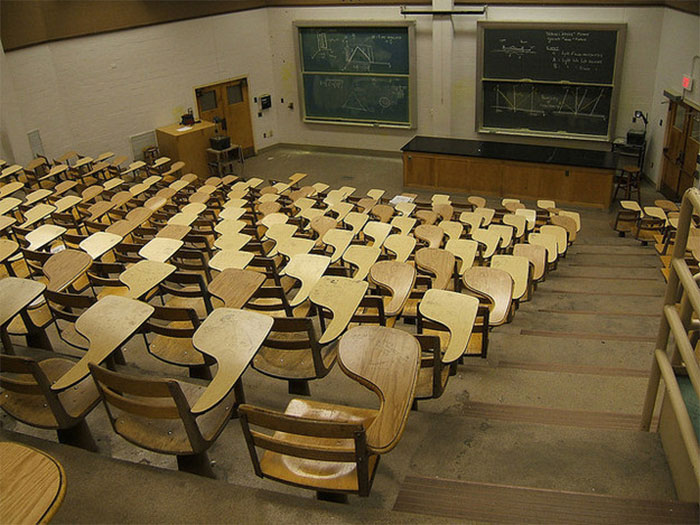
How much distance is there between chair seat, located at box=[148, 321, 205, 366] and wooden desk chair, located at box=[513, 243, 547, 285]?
129 inches

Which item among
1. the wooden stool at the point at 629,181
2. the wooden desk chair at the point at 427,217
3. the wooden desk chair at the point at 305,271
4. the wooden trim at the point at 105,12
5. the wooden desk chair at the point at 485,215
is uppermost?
the wooden trim at the point at 105,12

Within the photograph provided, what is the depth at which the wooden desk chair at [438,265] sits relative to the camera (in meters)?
4.64

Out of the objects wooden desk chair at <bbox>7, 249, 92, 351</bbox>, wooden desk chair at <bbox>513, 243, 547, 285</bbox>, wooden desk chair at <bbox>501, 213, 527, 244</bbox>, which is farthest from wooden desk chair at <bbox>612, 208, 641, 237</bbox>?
wooden desk chair at <bbox>7, 249, 92, 351</bbox>

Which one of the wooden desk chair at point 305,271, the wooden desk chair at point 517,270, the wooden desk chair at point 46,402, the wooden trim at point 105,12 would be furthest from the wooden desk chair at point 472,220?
the wooden desk chair at point 46,402

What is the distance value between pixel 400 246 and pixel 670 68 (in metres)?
6.65

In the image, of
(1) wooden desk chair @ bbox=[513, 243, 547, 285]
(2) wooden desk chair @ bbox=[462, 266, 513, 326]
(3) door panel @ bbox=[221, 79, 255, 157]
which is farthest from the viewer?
(3) door panel @ bbox=[221, 79, 255, 157]

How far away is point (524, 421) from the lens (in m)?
3.28

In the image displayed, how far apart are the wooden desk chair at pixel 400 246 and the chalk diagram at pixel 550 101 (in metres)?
6.60

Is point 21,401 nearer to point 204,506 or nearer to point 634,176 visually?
point 204,506

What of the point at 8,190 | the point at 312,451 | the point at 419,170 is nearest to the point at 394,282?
the point at 312,451

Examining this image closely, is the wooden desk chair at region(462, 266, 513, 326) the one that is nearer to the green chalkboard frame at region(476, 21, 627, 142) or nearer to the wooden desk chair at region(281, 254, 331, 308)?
the wooden desk chair at region(281, 254, 331, 308)

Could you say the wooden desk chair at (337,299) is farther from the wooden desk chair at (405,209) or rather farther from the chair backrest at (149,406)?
the wooden desk chair at (405,209)

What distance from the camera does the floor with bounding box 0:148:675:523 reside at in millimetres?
2645

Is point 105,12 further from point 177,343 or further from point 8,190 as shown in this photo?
point 177,343
